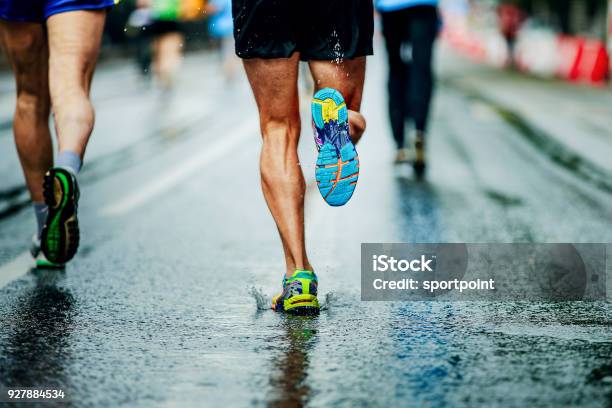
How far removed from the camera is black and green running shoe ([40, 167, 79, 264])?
12.9 feet

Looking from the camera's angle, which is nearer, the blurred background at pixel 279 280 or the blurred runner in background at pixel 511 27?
the blurred background at pixel 279 280

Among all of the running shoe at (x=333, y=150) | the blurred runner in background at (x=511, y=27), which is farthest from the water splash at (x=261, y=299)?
the blurred runner in background at (x=511, y=27)

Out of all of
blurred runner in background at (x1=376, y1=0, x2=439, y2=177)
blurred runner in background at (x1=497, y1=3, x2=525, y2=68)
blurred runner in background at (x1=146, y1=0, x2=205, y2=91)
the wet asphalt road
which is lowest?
the wet asphalt road

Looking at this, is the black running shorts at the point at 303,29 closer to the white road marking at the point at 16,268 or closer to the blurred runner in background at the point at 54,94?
the blurred runner in background at the point at 54,94

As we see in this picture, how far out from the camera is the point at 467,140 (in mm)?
10773

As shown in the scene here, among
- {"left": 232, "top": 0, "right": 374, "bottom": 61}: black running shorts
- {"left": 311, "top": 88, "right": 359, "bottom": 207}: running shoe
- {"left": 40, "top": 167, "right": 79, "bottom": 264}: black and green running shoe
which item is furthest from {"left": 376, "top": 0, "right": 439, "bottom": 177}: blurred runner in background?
{"left": 40, "top": 167, "right": 79, "bottom": 264}: black and green running shoe

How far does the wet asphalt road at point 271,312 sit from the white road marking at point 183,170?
3 cm

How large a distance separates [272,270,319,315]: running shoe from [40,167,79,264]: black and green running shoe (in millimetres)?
747

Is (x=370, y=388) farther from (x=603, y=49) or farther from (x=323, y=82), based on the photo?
(x=603, y=49)

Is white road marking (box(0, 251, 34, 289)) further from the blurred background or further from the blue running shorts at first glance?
the blue running shorts

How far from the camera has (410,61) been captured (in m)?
8.45

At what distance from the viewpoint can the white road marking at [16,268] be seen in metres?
4.63

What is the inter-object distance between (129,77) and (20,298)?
1930cm

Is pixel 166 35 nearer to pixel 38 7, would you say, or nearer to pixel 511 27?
pixel 38 7
